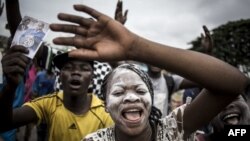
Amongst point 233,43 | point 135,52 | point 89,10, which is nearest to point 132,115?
point 135,52

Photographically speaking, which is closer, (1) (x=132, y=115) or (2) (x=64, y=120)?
(1) (x=132, y=115)

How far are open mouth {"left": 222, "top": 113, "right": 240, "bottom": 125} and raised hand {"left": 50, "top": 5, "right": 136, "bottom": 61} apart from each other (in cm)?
193

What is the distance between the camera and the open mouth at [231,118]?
3.82 meters

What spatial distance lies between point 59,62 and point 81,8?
1.96 metres

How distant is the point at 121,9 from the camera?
14.9 ft

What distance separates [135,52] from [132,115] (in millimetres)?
699

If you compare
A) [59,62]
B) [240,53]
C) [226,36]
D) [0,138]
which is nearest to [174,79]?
[59,62]

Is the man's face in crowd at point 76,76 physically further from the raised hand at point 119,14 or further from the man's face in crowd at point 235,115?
the man's face in crowd at point 235,115

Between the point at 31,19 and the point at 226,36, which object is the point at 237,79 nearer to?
the point at 31,19

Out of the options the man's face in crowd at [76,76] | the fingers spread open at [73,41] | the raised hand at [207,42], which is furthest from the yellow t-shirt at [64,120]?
the raised hand at [207,42]

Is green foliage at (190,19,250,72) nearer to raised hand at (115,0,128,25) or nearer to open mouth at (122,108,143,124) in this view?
raised hand at (115,0,128,25)

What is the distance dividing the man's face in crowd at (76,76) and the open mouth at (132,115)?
1.28m

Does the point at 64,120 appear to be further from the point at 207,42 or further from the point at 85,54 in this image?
the point at 207,42

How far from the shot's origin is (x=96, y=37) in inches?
90.7
